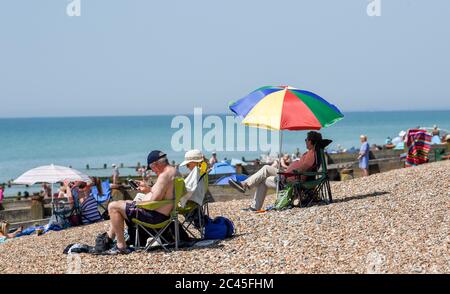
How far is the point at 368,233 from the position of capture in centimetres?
858

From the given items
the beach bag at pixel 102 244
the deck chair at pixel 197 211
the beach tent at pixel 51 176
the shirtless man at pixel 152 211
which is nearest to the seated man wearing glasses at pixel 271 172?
the deck chair at pixel 197 211

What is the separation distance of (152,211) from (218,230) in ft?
3.34

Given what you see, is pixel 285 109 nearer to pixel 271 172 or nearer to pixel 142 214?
pixel 271 172

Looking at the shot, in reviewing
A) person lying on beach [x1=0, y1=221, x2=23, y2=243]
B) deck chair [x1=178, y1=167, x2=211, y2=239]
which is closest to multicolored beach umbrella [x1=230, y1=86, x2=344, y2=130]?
deck chair [x1=178, y1=167, x2=211, y2=239]

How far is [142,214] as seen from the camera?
28.0 ft

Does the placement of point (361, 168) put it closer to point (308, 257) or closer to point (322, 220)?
point (322, 220)

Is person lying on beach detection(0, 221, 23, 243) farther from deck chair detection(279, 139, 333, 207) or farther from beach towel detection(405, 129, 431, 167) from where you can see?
beach towel detection(405, 129, 431, 167)

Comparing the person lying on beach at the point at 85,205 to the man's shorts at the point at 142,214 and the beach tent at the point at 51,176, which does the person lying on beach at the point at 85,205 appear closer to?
the beach tent at the point at 51,176

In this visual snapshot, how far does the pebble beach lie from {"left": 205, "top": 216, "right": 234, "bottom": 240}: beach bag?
13 cm

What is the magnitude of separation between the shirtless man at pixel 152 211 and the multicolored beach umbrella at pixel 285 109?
2.49m

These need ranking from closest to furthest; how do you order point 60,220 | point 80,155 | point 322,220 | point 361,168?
point 322,220
point 60,220
point 361,168
point 80,155
